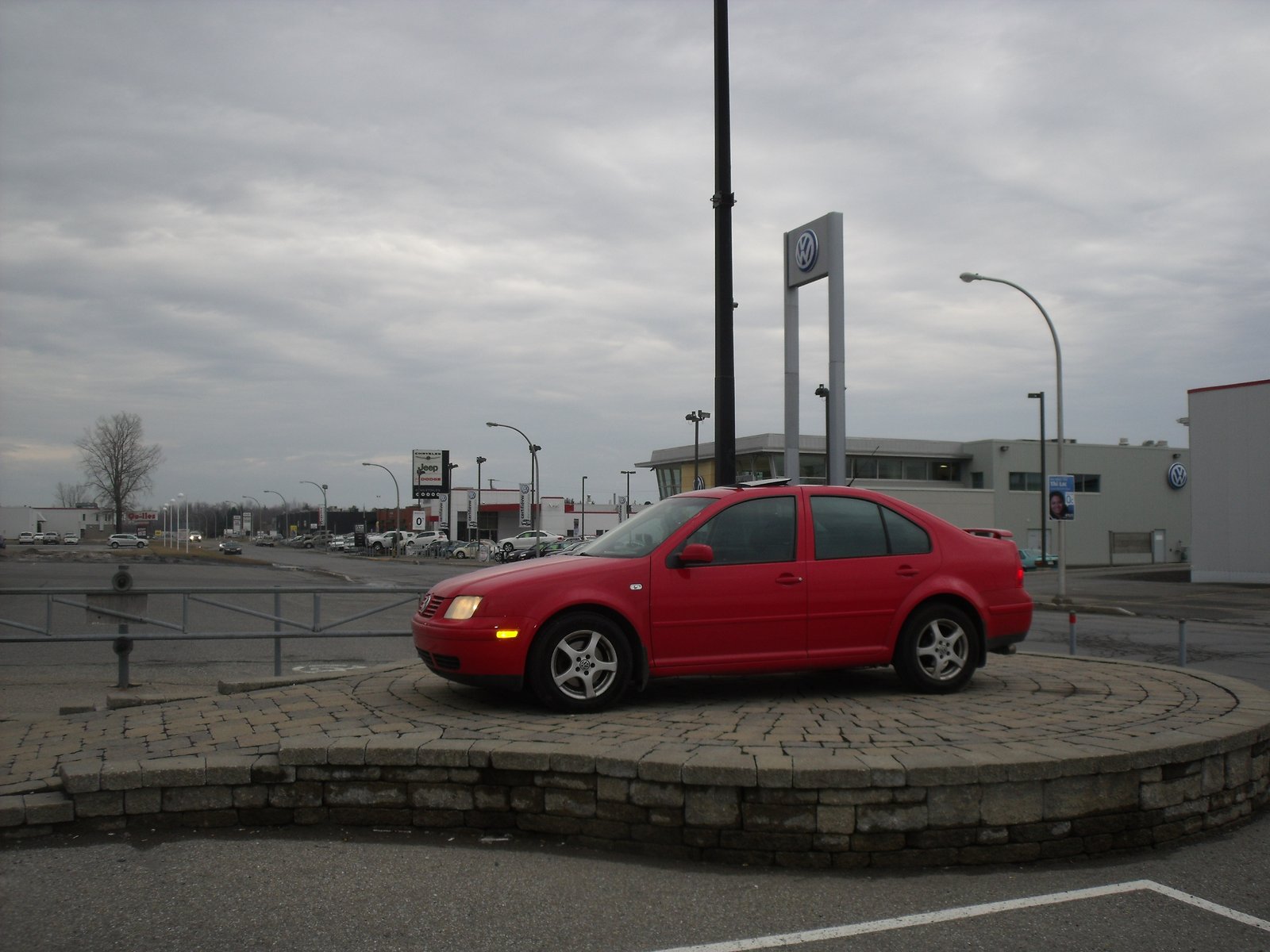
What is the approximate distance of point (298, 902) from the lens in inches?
167

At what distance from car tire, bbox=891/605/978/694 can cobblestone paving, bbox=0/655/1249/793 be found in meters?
0.14

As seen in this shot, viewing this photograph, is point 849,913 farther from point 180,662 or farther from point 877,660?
point 180,662

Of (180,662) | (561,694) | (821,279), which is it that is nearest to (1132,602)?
(821,279)

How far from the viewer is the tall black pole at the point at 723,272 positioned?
8734mm

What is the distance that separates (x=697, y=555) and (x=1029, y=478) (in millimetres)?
61648

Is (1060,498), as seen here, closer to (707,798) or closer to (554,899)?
(707,798)

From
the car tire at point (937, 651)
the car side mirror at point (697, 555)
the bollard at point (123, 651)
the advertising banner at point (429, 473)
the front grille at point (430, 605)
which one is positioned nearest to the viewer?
the car side mirror at point (697, 555)

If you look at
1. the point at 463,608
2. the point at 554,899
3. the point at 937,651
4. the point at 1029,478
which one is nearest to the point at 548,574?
the point at 463,608

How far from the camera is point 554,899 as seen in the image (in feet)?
14.1

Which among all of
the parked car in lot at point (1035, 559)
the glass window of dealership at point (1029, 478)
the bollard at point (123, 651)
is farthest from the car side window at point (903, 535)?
the glass window of dealership at point (1029, 478)

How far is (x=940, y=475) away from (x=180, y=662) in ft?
189

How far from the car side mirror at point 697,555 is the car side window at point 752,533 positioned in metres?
0.22

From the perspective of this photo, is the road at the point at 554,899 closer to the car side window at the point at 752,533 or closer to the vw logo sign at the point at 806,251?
the car side window at the point at 752,533

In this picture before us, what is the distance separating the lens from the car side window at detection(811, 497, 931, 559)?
6949 mm
